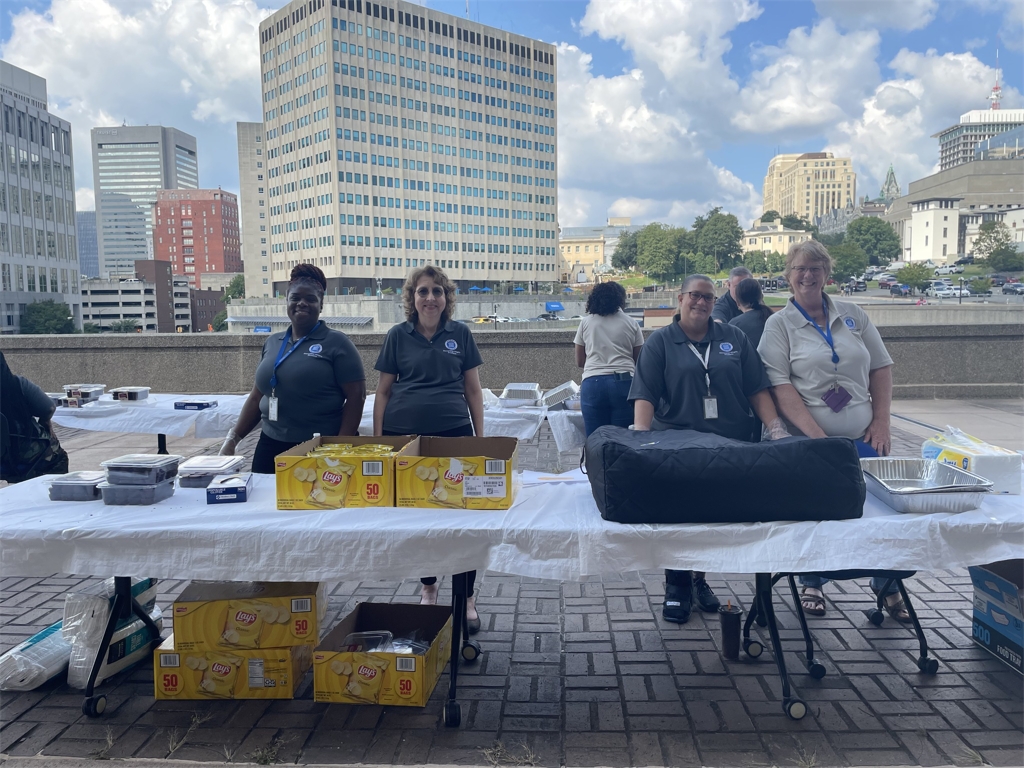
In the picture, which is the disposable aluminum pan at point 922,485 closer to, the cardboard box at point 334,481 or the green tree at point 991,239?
the cardboard box at point 334,481

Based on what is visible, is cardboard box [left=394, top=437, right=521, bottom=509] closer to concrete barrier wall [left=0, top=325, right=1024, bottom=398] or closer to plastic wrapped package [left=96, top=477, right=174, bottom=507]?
plastic wrapped package [left=96, top=477, right=174, bottom=507]

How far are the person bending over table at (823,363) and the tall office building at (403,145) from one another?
91354mm

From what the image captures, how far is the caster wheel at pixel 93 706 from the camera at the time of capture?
109 inches

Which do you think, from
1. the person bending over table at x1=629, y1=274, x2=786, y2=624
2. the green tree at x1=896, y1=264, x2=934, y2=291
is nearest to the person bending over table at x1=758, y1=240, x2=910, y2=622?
the person bending over table at x1=629, y1=274, x2=786, y2=624

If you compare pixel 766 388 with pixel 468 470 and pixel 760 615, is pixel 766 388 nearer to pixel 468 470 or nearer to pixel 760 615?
pixel 760 615

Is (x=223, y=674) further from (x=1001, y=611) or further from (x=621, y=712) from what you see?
(x=1001, y=611)

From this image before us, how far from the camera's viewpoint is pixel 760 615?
3.41m

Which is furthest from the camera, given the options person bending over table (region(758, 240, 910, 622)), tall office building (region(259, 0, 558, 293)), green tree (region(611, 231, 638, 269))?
green tree (region(611, 231, 638, 269))

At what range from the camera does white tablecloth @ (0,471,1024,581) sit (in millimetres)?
2408

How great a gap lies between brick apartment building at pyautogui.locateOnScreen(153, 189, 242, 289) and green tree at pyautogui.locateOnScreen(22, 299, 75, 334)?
293 feet

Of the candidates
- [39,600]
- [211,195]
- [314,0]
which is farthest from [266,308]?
[211,195]

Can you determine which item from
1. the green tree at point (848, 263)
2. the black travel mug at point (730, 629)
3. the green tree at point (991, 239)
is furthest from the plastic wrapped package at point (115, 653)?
the green tree at point (991, 239)

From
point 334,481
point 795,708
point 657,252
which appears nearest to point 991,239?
point 657,252

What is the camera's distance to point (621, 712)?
279 centimetres
